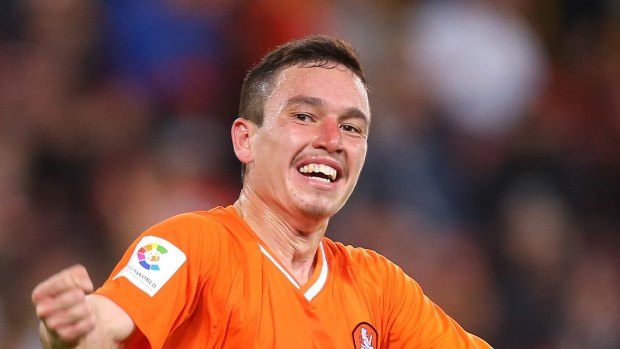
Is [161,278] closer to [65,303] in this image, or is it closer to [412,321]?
[65,303]

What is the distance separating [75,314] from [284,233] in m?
1.14

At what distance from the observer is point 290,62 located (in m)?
3.67

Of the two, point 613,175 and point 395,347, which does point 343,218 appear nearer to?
point 613,175

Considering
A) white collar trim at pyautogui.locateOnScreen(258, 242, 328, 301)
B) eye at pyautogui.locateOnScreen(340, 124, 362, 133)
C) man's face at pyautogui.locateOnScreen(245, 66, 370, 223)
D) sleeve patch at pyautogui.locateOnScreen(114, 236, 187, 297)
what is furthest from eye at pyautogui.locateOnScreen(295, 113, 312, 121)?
sleeve patch at pyautogui.locateOnScreen(114, 236, 187, 297)

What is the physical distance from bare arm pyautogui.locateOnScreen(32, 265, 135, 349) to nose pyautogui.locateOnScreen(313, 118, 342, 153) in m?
1.03

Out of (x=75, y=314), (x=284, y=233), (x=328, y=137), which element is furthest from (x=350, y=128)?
(x=75, y=314)

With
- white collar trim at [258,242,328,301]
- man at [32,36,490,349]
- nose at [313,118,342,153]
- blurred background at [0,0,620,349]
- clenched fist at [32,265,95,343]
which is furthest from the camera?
blurred background at [0,0,620,349]

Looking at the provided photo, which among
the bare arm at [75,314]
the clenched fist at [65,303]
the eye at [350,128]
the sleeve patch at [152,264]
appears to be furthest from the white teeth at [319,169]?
the clenched fist at [65,303]

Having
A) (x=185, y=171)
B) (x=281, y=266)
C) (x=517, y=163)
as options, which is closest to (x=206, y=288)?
(x=281, y=266)

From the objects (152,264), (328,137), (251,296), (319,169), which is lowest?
(251,296)

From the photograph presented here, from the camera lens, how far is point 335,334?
338 centimetres

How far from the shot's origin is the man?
9.80 feet

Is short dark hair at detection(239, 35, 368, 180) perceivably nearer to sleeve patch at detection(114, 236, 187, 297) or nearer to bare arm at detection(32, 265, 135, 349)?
sleeve patch at detection(114, 236, 187, 297)

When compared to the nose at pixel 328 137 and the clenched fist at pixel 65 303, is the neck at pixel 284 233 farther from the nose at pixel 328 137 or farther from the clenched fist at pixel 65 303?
the clenched fist at pixel 65 303
